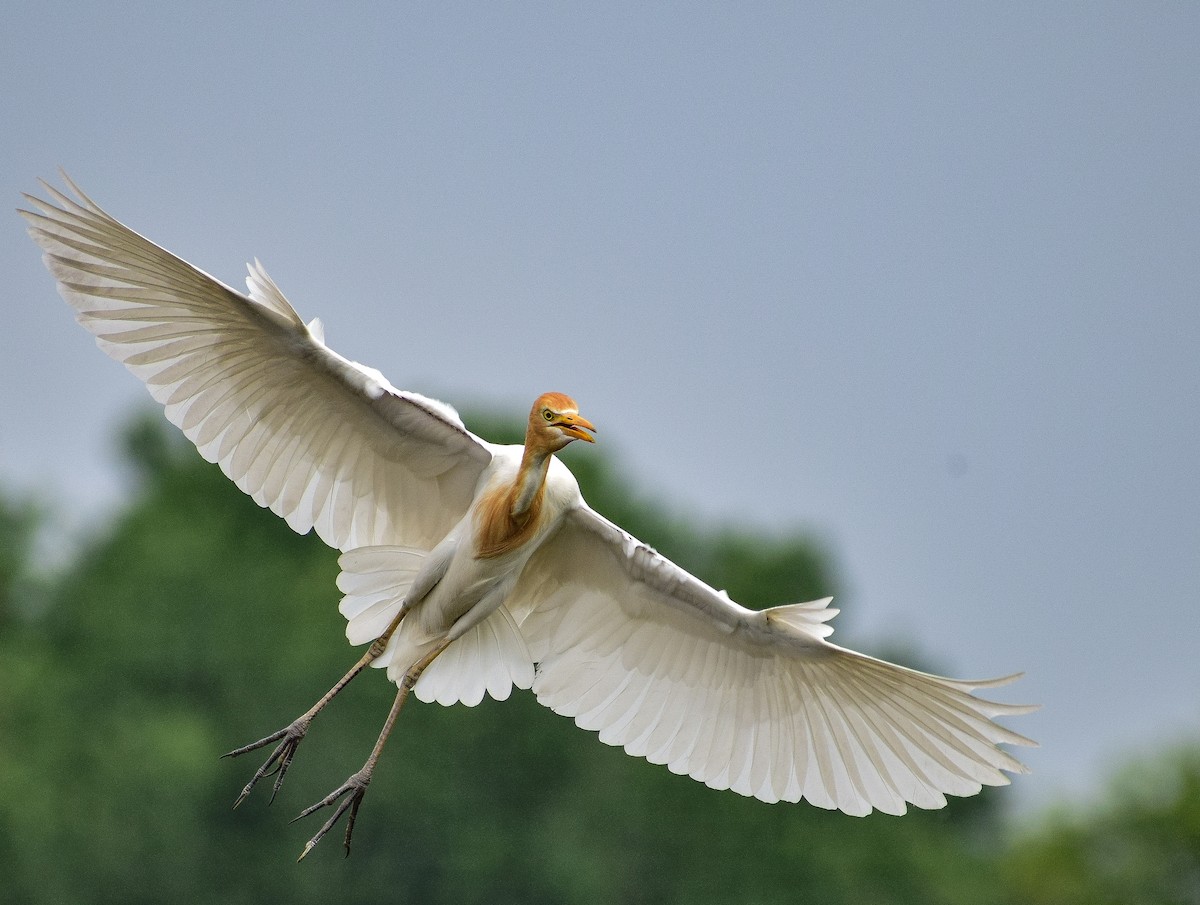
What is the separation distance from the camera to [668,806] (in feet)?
152

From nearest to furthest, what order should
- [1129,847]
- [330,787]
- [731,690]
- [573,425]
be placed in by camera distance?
[573,425], [731,690], [330,787], [1129,847]

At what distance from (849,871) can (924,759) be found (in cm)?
3679

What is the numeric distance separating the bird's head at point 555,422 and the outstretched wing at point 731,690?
2.86 feet

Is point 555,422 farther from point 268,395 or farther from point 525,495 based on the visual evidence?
point 268,395

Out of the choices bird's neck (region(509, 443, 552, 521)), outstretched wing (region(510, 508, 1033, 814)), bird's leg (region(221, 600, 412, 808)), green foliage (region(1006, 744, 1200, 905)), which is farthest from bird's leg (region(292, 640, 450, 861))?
green foliage (region(1006, 744, 1200, 905))

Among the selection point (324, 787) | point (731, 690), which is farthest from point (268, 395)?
point (324, 787)

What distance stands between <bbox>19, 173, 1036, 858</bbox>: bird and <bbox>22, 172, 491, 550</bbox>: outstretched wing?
0.01m

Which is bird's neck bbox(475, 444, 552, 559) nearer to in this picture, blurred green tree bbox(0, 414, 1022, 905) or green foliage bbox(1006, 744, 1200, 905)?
blurred green tree bbox(0, 414, 1022, 905)

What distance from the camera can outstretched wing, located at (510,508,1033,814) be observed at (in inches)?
441

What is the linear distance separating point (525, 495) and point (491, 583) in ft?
2.29

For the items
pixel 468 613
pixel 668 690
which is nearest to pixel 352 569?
pixel 468 613

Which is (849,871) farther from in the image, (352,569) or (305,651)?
(352,569)

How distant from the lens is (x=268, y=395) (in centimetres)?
1138

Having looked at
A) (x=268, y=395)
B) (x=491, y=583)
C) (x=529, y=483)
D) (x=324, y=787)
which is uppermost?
(x=529, y=483)
